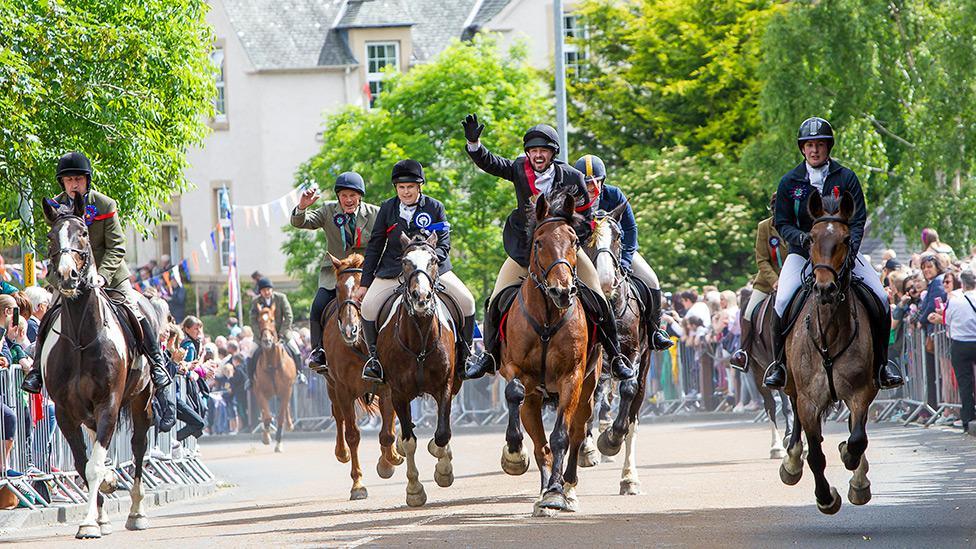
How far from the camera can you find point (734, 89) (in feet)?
187

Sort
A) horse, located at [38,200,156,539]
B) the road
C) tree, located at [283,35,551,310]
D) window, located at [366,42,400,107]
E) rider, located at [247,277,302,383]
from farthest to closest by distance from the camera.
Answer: window, located at [366,42,400,107] → tree, located at [283,35,551,310] → rider, located at [247,277,302,383] → horse, located at [38,200,156,539] → the road

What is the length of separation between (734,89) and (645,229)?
708 cm

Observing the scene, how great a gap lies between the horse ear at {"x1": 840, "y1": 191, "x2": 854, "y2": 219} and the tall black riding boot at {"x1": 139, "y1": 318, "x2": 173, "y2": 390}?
6.40m

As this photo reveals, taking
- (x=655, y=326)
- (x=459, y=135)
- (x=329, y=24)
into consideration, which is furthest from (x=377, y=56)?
(x=655, y=326)

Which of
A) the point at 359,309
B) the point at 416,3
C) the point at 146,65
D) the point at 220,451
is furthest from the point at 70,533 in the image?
the point at 416,3

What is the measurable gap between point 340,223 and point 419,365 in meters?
2.65

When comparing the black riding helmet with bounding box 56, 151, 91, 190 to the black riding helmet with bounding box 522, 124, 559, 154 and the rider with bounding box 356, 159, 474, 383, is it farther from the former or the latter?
the black riding helmet with bounding box 522, 124, 559, 154

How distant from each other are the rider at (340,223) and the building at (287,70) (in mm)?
52122

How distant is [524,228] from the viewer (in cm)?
1572

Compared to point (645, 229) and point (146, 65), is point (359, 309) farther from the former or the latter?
point (645, 229)

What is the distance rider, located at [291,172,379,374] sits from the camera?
19266 mm

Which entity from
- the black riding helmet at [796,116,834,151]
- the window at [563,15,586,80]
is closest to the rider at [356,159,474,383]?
the black riding helmet at [796,116,834,151]

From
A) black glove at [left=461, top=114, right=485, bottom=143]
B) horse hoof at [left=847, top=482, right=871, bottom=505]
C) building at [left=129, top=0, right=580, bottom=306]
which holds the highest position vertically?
building at [left=129, top=0, right=580, bottom=306]

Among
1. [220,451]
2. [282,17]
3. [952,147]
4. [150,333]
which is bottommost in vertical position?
[220,451]
